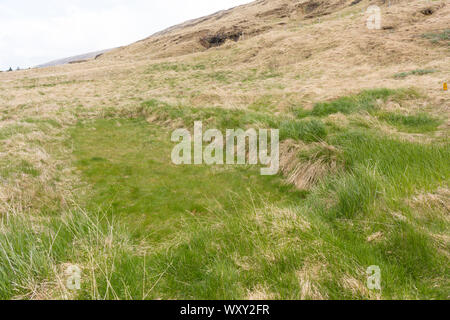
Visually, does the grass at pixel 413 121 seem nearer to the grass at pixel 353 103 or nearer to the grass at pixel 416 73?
the grass at pixel 353 103

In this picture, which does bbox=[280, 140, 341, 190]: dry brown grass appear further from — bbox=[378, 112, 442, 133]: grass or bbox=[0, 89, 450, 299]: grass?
bbox=[378, 112, 442, 133]: grass

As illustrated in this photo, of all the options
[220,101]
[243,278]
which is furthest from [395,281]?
[220,101]

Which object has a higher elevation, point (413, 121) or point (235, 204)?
point (413, 121)

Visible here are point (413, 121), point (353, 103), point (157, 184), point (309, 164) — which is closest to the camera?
point (309, 164)

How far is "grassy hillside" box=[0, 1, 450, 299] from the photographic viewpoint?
2.15m

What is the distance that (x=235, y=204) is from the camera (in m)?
4.75

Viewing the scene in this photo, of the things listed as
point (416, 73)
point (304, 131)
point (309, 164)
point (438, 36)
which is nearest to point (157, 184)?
point (309, 164)

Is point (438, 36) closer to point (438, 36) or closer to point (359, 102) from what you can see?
point (438, 36)

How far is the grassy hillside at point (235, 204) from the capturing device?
2.15 meters

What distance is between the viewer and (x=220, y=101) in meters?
14.0

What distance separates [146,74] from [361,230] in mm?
31897

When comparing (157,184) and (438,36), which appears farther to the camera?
(438,36)

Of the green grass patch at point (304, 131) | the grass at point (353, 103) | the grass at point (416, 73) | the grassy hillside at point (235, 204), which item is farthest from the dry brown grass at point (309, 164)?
the grass at point (416, 73)

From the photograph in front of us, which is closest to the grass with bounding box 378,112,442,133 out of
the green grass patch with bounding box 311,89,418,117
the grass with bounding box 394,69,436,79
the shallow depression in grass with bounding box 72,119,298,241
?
the green grass patch with bounding box 311,89,418,117
